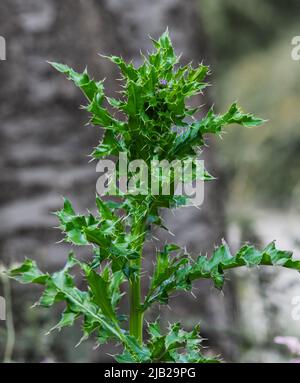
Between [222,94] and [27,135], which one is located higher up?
[222,94]

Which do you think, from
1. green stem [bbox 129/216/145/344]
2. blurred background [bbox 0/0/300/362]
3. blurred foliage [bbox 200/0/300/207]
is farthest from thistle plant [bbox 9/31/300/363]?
blurred foliage [bbox 200/0/300/207]

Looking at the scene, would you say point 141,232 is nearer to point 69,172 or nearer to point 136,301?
point 136,301

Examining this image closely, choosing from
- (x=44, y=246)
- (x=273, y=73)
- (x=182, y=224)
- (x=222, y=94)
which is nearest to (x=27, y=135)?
(x=44, y=246)

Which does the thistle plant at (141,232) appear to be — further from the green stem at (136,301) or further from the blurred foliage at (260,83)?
the blurred foliage at (260,83)

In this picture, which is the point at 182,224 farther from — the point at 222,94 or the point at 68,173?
the point at 222,94

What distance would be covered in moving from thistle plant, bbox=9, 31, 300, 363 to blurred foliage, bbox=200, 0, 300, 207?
20.5 ft

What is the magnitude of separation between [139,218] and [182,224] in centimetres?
237

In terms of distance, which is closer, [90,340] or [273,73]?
[90,340]

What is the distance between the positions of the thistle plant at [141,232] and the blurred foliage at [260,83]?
20.5ft

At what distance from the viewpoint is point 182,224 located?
390cm

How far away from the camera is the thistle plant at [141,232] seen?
4.93 ft

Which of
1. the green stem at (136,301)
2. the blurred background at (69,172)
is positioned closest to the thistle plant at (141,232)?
the green stem at (136,301)
